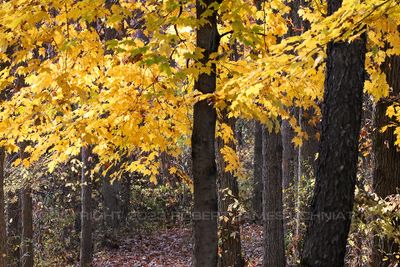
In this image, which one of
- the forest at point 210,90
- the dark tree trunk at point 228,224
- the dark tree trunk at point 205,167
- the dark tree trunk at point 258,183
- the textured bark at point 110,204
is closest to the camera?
the forest at point 210,90

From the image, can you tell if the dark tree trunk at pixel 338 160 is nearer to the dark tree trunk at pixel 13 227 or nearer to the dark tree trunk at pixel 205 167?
the dark tree trunk at pixel 205 167

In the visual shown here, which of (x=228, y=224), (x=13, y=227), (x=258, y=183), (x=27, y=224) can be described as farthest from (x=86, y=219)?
(x=258, y=183)

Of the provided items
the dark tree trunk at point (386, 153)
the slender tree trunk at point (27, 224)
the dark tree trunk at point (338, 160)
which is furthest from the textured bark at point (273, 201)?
the slender tree trunk at point (27, 224)

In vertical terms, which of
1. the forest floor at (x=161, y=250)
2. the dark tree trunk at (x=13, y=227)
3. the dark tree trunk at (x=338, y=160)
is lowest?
the forest floor at (x=161, y=250)

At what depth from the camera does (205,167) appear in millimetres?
5797

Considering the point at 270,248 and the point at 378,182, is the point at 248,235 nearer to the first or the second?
the point at 270,248

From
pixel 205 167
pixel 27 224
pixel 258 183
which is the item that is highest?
pixel 258 183

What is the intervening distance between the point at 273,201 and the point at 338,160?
207 inches

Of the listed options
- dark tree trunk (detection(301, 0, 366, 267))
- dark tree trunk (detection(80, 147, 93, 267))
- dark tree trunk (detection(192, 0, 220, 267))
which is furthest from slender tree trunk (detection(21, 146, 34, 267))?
dark tree trunk (detection(301, 0, 366, 267))

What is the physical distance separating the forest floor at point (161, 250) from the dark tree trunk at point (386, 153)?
563cm

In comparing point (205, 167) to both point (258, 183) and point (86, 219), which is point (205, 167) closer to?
point (86, 219)

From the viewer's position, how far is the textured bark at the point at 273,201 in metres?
10.1

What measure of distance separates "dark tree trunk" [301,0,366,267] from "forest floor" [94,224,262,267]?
27.3 feet

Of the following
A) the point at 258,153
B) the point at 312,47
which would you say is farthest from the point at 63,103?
the point at 258,153
